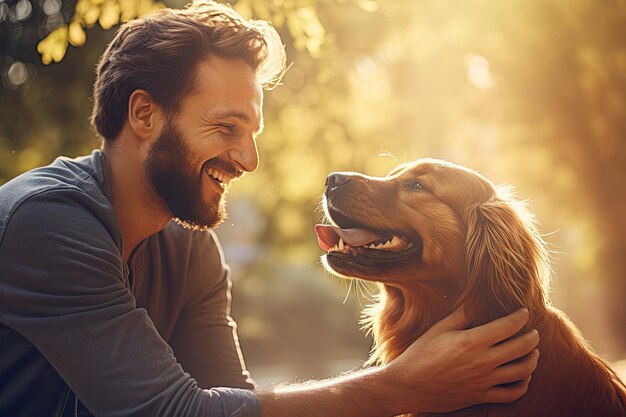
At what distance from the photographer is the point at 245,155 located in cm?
322

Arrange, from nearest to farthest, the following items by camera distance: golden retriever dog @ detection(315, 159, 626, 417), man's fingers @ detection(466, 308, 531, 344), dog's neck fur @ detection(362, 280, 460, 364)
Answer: man's fingers @ detection(466, 308, 531, 344), golden retriever dog @ detection(315, 159, 626, 417), dog's neck fur @ detection(362, 280, 460, 364)

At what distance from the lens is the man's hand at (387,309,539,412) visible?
2.51m

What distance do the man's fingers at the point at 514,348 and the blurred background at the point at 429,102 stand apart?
Result: 253 cm

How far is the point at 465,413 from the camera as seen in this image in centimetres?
273

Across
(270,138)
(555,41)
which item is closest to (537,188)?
(555,41)

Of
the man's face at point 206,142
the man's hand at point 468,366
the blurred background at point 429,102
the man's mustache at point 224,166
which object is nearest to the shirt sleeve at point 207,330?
the man's face at point 206,142

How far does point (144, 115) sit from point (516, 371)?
70.6 inches

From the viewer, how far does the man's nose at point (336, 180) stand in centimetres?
315

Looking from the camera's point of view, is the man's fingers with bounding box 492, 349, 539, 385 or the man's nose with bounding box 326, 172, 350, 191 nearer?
the man's fingers with bounding box 492, 349, 539, 385

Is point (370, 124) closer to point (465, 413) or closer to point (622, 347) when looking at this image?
point (622, 347)

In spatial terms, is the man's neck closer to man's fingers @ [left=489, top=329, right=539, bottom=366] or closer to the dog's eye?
the dog's eye

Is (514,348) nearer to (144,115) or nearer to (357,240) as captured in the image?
(357,240)

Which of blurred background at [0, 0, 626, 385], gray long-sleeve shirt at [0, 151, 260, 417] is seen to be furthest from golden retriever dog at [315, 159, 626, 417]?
blurred background at [0, 0, 626, 385]

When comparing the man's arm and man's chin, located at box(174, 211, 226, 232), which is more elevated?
the man's arm
